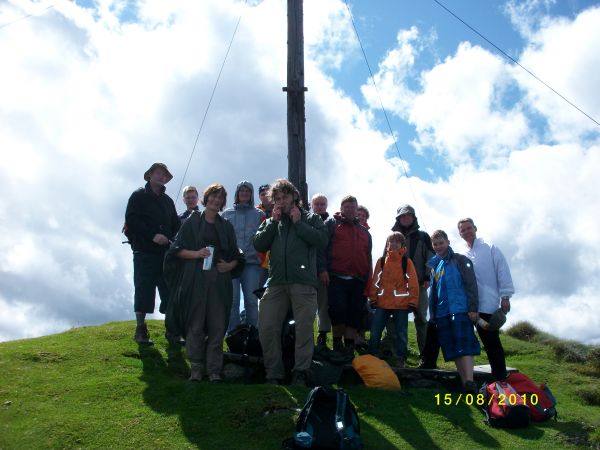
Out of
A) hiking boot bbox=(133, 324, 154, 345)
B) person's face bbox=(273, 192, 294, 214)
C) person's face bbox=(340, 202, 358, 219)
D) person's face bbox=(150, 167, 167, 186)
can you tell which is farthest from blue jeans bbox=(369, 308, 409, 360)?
person's face bbox=(150, 167, 167, 186)

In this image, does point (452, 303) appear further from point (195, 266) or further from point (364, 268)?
point (195, 266)

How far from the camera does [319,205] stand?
9336 mm

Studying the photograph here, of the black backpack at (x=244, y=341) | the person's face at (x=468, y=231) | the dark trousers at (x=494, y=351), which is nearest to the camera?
the dark trousers at (x=494, y=351)

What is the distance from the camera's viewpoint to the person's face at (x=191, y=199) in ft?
33.8

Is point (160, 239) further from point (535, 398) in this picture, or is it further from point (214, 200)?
point (535, 398)

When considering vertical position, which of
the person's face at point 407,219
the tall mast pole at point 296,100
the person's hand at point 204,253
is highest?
the tall mast pole at point 296,100

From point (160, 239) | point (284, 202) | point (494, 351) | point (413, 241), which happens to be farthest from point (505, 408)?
point (160, 239)

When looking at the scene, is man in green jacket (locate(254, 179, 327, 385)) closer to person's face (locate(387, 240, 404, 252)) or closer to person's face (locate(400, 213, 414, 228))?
person's face (locate(387, 240, 404, 252))

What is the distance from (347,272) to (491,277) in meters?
2.10

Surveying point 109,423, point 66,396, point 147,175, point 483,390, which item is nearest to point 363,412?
point 483,390

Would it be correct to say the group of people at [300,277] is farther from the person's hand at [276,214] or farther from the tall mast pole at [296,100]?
the tall mast pole at [296,100]

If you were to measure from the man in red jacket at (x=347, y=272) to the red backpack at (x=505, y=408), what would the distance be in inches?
91.0

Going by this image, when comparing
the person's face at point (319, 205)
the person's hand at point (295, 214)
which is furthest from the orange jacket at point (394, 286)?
the person's hand at point (295, 214)

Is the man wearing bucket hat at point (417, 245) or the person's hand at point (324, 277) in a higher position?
the man wearing bucket hat at point (417, 245)
